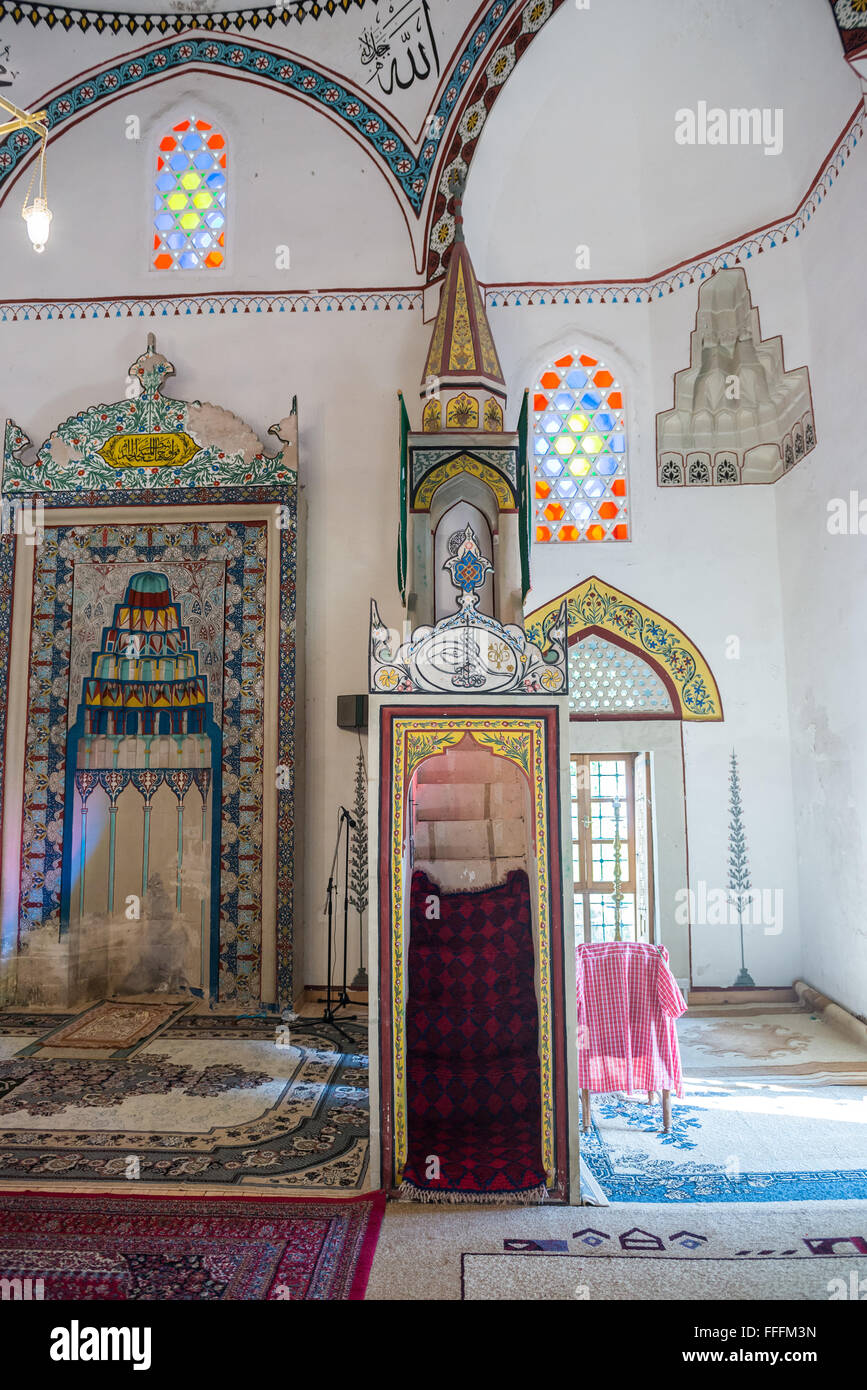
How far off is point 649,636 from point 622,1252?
4041 mm

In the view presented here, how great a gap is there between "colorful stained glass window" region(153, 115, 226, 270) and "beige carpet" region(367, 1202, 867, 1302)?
615cm

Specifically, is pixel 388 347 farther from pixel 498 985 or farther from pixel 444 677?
pixel 498 985

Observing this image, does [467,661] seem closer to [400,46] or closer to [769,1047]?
[769,1047]

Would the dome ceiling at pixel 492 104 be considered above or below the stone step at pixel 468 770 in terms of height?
above

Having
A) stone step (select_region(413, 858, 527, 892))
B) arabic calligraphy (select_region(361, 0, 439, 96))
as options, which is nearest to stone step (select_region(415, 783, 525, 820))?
stone step (select_region(413, 858, 527, 892))

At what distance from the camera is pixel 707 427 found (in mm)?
6172

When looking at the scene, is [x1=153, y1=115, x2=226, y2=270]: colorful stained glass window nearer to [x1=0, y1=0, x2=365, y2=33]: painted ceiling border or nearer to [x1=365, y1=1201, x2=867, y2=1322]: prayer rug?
[x1=0, y1=0, x2=365, y2=33]: painted ceiling border

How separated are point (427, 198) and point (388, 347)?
1.06 metres

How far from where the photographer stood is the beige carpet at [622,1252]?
2.47 m

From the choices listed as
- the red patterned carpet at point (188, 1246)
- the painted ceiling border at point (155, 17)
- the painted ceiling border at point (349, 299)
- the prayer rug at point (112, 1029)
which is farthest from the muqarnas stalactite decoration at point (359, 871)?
the painted ceiling border at point (155, 17)

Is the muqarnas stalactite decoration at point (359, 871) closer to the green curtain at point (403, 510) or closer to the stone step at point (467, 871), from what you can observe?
the green curtain at point (403, 510)

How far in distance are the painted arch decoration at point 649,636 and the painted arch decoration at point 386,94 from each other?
7.98 ft

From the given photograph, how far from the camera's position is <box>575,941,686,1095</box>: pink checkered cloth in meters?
3.68

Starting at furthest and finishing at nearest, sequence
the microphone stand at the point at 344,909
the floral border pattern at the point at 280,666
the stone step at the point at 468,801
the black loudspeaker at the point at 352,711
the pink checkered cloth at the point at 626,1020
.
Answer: the black loudspeaker at the point at 352,711, the floral border pattern at the point at 280,666, the microphone stand at the point at 344,909, the stone step at the point at 468,801, the pink checkered cloth at the point at 626,1020
